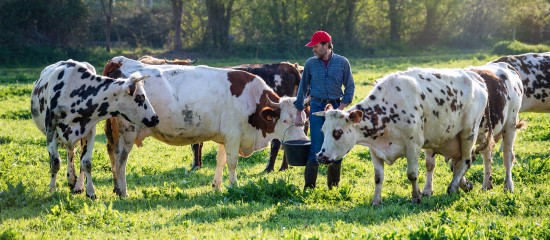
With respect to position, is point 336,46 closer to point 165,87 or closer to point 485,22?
point 485,22

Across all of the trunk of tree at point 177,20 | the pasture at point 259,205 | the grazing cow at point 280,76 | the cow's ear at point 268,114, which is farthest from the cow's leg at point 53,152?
the trunk of tree at point 177,20

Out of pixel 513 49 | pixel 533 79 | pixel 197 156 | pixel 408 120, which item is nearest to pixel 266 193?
pixel 408 120

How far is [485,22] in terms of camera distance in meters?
62.0

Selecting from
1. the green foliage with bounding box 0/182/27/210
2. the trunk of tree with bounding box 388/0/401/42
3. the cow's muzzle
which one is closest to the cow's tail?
the cow's muzzle

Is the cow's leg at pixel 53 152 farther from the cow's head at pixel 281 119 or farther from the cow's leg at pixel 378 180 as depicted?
the cow's leg at pixel 378 180

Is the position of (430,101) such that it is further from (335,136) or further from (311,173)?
(311,173)

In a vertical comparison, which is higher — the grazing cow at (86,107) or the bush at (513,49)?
the grazing cow at (86,107)

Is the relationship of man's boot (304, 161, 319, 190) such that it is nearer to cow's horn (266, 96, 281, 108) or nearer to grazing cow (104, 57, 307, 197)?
grazing cow (104, 57, 307, 197)

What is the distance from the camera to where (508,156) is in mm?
11695

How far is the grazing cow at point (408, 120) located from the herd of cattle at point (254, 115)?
14mm

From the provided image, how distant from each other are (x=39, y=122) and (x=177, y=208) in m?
3.82

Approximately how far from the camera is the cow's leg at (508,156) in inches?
446

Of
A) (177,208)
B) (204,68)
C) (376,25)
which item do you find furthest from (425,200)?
(376,25)

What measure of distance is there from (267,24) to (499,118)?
138ft
